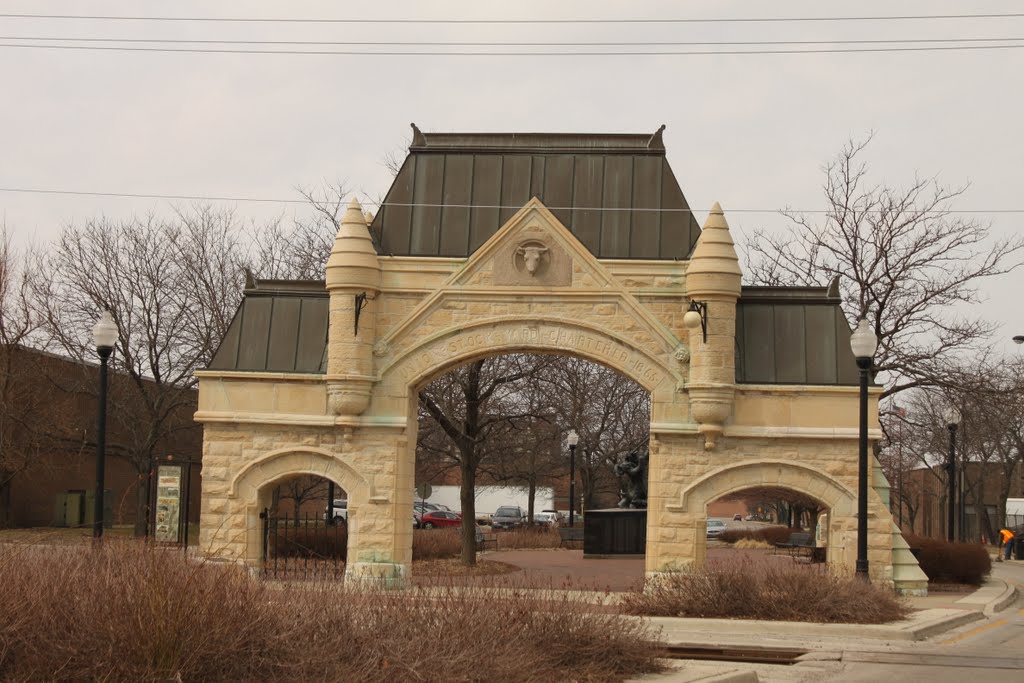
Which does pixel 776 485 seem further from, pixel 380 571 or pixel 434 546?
pixel 434 546

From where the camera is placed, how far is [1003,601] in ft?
75.3

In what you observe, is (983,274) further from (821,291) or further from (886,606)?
(886,606)

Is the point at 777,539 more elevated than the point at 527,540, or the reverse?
the point at 777,539

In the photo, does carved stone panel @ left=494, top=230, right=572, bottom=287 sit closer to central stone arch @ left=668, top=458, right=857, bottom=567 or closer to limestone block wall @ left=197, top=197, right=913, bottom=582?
limestone block wall @ left=197, top=197, right=913, bottom=582

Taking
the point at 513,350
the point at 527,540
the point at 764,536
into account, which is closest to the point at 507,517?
the point at 764,536

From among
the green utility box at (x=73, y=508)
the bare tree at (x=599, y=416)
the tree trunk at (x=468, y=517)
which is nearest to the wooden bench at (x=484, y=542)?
the tree trunk at (x=468, y=517)

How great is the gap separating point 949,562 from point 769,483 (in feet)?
22.7

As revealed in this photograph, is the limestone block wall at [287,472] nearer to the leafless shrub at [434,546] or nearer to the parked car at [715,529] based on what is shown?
the leafless shrub at [434,546]

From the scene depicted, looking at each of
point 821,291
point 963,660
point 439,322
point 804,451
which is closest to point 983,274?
point 821,291

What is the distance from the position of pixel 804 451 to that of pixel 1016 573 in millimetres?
17329

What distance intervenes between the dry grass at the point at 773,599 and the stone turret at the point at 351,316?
6518 millimetres

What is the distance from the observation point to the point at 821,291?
23.4 meters

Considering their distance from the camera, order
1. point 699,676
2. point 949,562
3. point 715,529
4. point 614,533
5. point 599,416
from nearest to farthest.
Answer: point 699,676
point 949,562
point 614,533
point 599,416
point 715,529

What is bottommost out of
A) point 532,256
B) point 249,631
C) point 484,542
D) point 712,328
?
point 484,542
